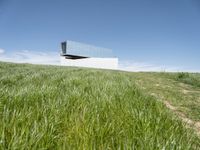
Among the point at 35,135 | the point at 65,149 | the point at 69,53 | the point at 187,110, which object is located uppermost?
the point at 69,53

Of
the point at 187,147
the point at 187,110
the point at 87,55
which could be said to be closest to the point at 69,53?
the point at 87,55

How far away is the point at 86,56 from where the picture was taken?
8388cm

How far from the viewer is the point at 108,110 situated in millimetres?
3375

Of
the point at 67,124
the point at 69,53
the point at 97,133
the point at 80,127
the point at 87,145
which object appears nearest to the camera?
the point at 87,145

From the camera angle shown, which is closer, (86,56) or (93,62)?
(93,62)

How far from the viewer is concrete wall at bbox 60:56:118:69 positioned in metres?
77.3

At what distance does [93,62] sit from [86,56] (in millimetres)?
3082

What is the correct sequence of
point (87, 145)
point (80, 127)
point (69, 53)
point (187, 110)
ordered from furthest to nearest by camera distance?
point (69, 53), point (187, 110), point (80, 127), point (87, 145)

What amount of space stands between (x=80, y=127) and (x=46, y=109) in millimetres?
659

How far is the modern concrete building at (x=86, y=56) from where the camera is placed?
78.6m

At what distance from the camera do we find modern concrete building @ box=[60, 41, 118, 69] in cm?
7856

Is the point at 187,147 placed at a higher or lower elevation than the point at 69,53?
lower

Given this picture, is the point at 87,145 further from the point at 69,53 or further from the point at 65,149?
the point at 69,53

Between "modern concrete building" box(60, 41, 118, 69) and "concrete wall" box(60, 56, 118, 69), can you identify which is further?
"modern concrete building" box(60, 41, 118, 69)
